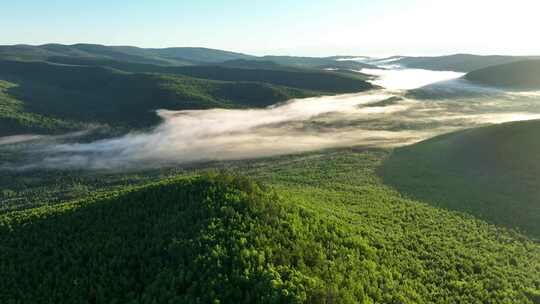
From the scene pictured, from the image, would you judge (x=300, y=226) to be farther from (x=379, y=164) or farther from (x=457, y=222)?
(x=379, y=164)

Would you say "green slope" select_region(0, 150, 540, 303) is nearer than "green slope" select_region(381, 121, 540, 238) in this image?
Yes

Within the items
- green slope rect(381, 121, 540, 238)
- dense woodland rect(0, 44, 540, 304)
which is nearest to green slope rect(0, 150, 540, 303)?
dense woodland rect(0, 44, 540, 304)

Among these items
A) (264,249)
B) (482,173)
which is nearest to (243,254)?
(264,249)

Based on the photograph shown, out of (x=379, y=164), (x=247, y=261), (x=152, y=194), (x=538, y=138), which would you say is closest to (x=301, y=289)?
(x=247, y=261)

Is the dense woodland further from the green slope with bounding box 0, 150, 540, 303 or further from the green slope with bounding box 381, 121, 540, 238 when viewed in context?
the green slope with bounding box 381, 121, 540, 238

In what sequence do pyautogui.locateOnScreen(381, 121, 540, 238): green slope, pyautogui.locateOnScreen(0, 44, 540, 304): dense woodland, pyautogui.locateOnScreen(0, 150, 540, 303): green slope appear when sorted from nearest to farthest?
pyautogui.locateOnScreen(0, 150, 540, 303): green slope → pyautogui.locateOnScreen(0, 44, 540, 304): dense woodland → pyautogui.locateOnScreen(381, 121, 540, 238): green slope
